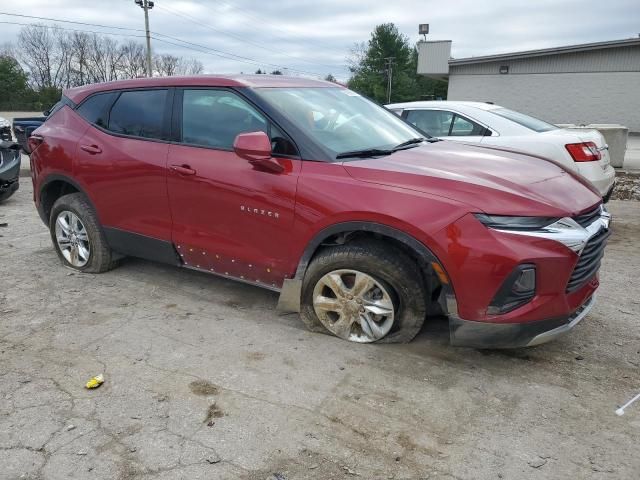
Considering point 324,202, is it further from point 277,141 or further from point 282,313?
point 282,313

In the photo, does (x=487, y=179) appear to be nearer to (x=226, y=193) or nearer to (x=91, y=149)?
(x=226, y=193)

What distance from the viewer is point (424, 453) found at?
2.35m

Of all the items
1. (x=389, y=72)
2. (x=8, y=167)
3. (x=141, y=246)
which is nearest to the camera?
(x=141, y=246)

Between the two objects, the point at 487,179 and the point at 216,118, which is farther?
the point at 216,118

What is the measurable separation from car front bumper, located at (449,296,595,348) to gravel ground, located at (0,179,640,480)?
247mm

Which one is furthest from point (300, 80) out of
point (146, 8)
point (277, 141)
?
point (146, 8)

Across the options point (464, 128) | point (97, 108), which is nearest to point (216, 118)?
point (97, 108)

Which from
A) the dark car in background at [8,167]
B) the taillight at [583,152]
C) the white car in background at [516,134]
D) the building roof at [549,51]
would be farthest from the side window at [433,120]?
the building roof at [549,51]

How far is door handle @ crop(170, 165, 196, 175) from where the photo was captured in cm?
369

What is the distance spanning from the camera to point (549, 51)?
2752 cm

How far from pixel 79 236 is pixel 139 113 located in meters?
1.38

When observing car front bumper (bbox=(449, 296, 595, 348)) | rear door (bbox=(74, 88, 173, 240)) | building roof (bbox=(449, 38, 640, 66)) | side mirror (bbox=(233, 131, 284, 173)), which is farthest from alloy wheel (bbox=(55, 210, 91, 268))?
building roof (bbox=(449, 38, 640, 66))

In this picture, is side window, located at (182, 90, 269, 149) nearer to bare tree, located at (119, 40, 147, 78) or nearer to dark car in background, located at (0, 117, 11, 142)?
dark car in background, located at (0, 117, 11, 142)

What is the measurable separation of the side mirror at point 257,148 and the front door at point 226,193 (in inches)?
2.0
